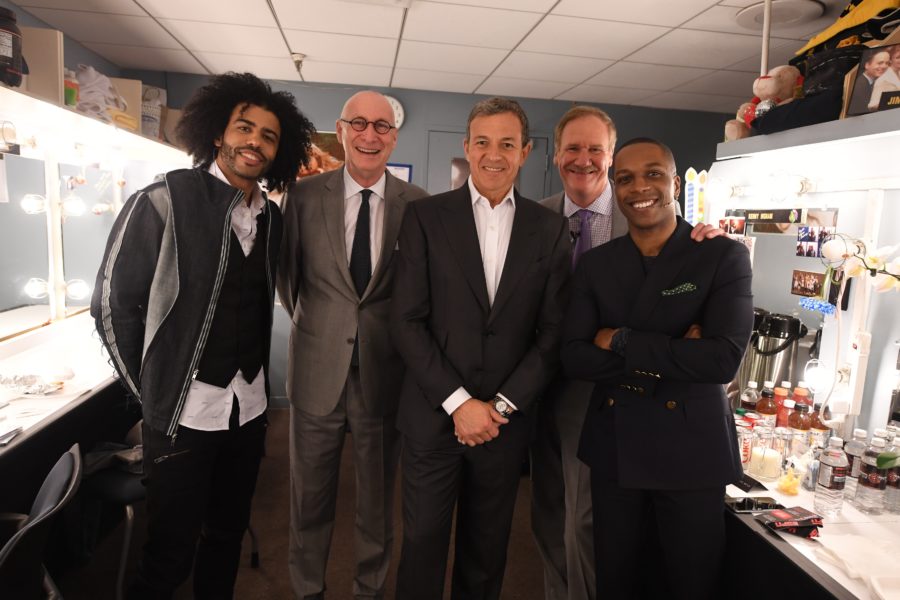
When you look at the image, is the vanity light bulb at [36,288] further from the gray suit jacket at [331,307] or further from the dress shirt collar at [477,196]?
the dress shirt collar at [477,196]

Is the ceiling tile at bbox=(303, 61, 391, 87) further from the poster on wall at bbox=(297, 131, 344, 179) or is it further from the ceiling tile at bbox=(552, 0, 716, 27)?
the ceiling tile at bbox=(552, 0, 716, 27)

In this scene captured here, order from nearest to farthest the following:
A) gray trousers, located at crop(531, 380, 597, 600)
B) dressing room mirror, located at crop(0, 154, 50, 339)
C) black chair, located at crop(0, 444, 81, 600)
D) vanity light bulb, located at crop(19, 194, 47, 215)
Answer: black chair, located at crop(0, 444, 81, 600), gray trousers, located at crop(531, 380, 597, 600), dressing room mirror, located at crop(0, 154, 50, 339), vanity light bulb, located at crop(19, 194, 47, 215)

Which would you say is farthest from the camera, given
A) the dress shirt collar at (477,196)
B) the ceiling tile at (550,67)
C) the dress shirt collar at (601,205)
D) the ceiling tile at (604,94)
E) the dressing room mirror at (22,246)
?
the ceiling tile at (604,94)

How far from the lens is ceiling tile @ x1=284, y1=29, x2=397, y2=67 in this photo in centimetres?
337

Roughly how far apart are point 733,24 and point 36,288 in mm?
3798

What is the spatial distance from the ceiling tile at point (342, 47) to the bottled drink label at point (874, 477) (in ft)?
10.6

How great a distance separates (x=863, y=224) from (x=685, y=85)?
268 cm

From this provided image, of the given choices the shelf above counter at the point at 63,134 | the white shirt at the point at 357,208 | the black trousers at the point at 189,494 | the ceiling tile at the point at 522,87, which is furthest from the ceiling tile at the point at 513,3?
the black trousers at the point at 189,494

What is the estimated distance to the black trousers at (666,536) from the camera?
57.0 inches

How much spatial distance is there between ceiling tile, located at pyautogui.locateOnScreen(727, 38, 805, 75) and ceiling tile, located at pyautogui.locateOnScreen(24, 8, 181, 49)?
12.0 ft

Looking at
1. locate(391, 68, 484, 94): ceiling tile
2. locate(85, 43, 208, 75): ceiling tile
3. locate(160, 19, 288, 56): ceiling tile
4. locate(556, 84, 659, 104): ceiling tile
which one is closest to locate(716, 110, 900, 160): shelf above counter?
locate(556, 84, 659, 104): ceiling tile

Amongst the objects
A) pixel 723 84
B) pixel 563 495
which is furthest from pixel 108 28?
pixel 723 84

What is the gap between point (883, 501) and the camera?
5.37 ft

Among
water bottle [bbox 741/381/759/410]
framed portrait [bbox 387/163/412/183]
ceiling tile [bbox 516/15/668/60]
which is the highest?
ceiling tile [bbox 516/15/668/60]
